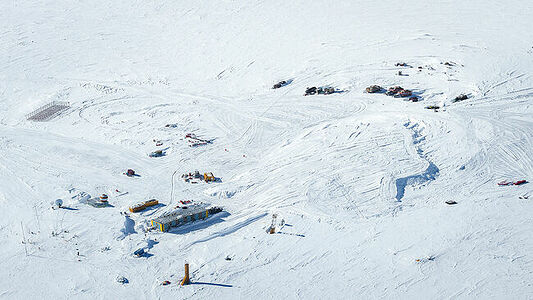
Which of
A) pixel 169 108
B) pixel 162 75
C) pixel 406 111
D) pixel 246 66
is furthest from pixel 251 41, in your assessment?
pixel 406 111

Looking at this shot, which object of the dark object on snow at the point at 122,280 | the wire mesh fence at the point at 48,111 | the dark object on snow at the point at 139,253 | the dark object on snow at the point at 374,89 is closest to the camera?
the dark object on snow at the point at 122,280

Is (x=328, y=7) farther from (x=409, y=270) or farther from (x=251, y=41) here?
(x=409, y=270)

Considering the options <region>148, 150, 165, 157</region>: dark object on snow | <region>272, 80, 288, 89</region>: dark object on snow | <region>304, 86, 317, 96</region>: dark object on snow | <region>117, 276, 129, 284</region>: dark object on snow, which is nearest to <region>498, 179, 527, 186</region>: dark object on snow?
<region>304, 86, 317, 96</region>: dark object on snow

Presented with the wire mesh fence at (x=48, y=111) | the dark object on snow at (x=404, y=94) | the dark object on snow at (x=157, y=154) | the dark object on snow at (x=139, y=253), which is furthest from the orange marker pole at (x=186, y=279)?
the wire mesh fence at (x=48, y=111)

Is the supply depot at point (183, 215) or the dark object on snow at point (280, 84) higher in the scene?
the dark object on snow at point (280, 84)

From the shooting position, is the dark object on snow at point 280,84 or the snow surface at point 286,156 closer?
the snow surface at point 286,156

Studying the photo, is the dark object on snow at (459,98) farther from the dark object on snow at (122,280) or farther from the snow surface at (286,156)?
the dark object on snow at (122,280)

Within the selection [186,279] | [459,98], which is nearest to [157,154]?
[186,279]
